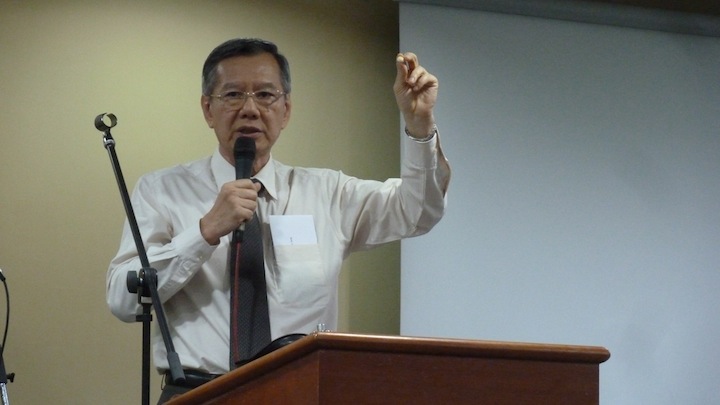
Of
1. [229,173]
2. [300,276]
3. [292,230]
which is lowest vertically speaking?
[300,276]

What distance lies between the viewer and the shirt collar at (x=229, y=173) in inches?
104

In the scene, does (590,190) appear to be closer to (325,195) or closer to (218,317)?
(325,195)

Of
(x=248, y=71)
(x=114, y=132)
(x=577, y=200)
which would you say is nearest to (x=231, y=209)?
(x=248, y=71)

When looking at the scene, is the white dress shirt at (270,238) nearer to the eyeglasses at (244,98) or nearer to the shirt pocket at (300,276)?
the shirt pocket at (300,276)

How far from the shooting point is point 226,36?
149 inches

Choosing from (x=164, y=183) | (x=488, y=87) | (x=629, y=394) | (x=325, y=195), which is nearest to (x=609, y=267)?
(x=629, y=394)

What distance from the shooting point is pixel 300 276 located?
2486mm

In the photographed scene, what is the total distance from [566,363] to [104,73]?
2551 millimetres

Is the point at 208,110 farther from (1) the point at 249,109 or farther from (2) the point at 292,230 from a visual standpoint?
(2) the point at 292,230

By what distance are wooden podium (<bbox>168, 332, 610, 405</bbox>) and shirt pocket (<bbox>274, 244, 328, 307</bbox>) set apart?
97 cm

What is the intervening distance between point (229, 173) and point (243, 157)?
31 cm

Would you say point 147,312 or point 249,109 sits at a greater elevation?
point 249,109

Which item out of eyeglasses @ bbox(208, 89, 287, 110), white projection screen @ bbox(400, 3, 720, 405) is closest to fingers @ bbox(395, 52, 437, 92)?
eyeglasses @ bbox(208, 89, 287, 110)

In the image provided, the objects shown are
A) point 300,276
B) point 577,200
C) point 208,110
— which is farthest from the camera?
point 577,200
